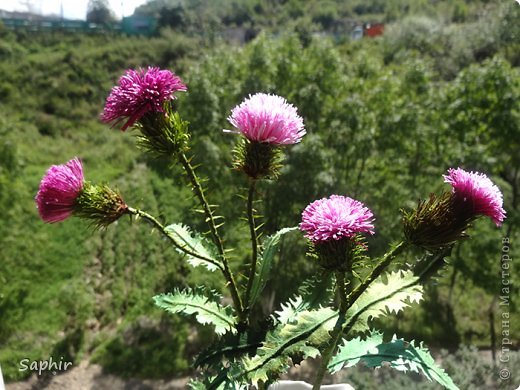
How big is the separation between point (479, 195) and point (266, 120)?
11.4 inches

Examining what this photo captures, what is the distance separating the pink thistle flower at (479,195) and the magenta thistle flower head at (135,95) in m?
0.40

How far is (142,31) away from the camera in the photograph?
6.29 m

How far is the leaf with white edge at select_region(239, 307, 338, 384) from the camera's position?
25.6 inches

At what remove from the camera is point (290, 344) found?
66cm

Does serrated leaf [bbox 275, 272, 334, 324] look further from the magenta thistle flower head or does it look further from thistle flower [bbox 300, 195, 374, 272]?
the magenta thistle flower head

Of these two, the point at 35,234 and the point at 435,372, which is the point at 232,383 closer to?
the point at 435,372

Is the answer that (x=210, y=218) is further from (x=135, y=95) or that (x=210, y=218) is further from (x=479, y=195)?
(x=479, y=195)

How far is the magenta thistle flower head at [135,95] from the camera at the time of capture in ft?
2.04

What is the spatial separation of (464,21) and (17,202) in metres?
7.11

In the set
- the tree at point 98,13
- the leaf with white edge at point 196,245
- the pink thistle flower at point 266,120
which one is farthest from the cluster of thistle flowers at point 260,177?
the tree at point 98,13

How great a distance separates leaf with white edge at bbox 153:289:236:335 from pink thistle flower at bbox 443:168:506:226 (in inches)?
14.6

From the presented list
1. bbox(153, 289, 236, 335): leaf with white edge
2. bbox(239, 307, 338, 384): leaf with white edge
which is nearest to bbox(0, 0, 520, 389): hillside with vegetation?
bbox(153, 289, 236, 335): leaf with white edge

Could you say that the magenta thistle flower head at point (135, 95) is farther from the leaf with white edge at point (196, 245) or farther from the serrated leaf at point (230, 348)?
the serrated leaf at point (230, 348)

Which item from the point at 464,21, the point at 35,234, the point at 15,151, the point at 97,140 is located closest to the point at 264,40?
the point at 15,151
